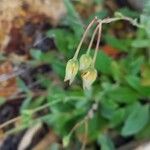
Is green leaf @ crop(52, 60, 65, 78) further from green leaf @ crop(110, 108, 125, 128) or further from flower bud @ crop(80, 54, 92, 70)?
flower bud @ crop(80, 54, 92, 70)

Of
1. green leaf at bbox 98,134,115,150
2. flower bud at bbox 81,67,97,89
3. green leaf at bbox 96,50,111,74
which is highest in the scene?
flower bud at bbox 81,67,97,89

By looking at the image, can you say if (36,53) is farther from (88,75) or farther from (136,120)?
(88,75)

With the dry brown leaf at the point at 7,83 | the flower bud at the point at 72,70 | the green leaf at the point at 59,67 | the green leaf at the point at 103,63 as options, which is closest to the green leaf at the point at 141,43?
the green leaf at the point at 103,63

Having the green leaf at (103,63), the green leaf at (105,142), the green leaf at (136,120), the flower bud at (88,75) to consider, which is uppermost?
the flower bud at (88,75)

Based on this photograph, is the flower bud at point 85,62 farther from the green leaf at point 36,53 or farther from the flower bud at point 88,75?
the green leaf at point 36,53

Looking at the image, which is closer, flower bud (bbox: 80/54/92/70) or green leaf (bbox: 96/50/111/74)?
flower bud (bbox: 80/54/92/70)

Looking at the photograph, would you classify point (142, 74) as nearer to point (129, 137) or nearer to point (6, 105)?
point (129, 137)

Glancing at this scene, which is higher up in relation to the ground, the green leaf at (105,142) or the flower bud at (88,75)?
the flower bud at (88,75)

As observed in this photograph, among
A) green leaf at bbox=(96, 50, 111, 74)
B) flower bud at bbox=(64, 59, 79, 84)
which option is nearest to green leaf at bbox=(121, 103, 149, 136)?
green leaf at bbox=(96, 50, 111, 74)

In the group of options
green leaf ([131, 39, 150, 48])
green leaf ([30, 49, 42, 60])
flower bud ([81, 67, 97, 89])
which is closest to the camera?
flower bud ([81, 67, 97, 89])

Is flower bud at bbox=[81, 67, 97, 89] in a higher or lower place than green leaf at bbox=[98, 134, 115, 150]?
higher
